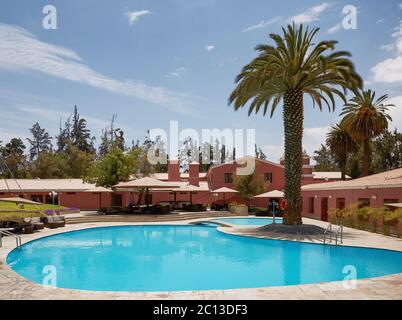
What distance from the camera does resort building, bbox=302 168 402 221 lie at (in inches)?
837

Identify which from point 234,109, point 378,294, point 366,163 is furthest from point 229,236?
point 366,163

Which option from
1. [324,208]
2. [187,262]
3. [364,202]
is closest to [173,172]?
[324,208]

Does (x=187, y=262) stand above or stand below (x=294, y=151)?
below

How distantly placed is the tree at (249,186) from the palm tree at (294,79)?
59.0 ft

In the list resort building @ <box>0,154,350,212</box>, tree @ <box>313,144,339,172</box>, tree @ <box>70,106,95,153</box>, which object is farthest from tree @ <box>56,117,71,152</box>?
tree @ <box>313,144,339,172</box>

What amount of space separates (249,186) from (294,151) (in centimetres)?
1870

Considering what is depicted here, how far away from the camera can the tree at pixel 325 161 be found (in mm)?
79062

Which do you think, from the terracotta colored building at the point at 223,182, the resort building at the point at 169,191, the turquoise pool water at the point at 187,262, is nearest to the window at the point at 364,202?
the turquoise pool water at the point at 187,262

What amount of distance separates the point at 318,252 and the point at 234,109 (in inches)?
467

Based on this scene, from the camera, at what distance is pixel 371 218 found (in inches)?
899

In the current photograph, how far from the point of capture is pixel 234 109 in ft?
81.0

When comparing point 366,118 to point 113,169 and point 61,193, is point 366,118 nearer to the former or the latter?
point 113,169

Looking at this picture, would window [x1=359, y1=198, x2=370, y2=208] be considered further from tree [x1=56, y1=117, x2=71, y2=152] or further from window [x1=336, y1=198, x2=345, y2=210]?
tree [x1=56, y1=117, x2=71, y2=152]
